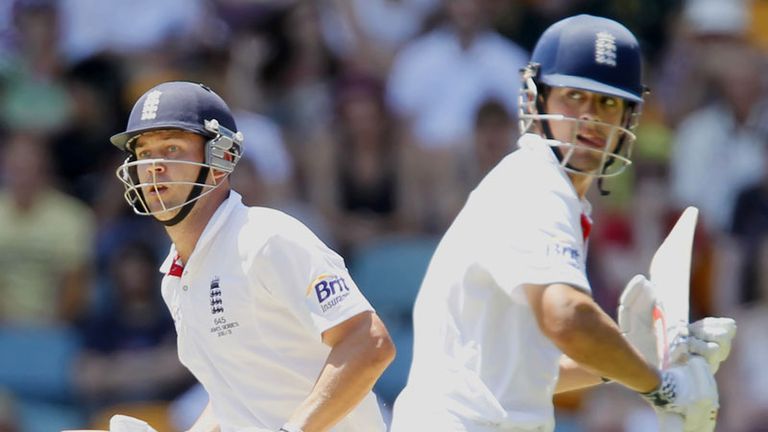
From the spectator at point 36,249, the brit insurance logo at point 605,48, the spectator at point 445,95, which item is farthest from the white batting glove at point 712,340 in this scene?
the spectator at point 36,249

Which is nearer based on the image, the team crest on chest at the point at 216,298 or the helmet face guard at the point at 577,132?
the helmet face guard at the point at 577,132

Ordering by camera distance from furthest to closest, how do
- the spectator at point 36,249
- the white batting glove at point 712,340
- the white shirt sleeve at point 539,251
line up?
the spectator at point 36,249, the white batting glove at point 712,340, the white shirt sleeve at point 539,251

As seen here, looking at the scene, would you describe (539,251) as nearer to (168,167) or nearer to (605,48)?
(605,48)

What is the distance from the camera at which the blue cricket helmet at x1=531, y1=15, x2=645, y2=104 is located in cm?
529

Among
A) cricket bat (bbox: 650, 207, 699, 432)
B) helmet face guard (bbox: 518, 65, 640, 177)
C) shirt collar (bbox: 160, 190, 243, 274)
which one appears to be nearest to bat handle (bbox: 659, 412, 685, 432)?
cricket bat (bbox: 650, 207, 699, 432)

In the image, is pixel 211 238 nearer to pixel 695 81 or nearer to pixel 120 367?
pixel 120 367

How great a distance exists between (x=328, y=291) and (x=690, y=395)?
1.15 meters

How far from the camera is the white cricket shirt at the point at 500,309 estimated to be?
5.00 metres

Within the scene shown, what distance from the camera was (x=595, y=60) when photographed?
5297 mm

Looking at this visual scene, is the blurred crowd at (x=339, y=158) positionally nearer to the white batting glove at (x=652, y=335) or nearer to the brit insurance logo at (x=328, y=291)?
the white batting glove at (x=652, y=335)

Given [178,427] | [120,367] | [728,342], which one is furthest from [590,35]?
[120,367]

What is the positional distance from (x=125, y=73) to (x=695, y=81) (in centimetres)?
379

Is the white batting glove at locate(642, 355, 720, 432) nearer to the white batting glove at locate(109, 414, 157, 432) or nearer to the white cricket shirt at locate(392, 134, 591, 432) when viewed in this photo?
the white cricket shirt at locate(392, 134, 591, 432)

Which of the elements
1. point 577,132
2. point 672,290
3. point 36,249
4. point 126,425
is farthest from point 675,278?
point 36,249
